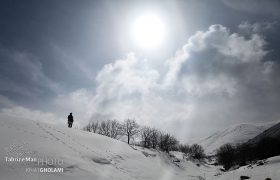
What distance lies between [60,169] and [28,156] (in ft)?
7.68

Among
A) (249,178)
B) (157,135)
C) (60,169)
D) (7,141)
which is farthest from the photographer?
(157,135)

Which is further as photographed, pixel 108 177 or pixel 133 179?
pixel 133 179

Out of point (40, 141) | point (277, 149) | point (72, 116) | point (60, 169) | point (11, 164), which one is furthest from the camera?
point (277, 149)

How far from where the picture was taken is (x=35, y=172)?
1194cm

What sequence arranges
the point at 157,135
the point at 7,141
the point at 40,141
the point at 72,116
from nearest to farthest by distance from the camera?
the point at 7,141 < the point at 40,141 < the point at 72,116 < the point at 157,135

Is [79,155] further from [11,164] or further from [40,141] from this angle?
[11,164]

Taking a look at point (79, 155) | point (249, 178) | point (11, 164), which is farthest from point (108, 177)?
point (249, 178)

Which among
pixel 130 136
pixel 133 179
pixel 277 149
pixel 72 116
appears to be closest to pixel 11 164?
pixel 133 179

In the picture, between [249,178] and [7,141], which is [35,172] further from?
[249,178]

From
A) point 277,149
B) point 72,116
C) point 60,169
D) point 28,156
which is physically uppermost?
point 72,116

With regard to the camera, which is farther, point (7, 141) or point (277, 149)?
point (277, 149)

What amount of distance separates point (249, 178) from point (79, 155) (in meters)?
20.1

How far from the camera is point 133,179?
60.8 ft

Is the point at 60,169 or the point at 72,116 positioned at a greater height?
the point at 72,116
